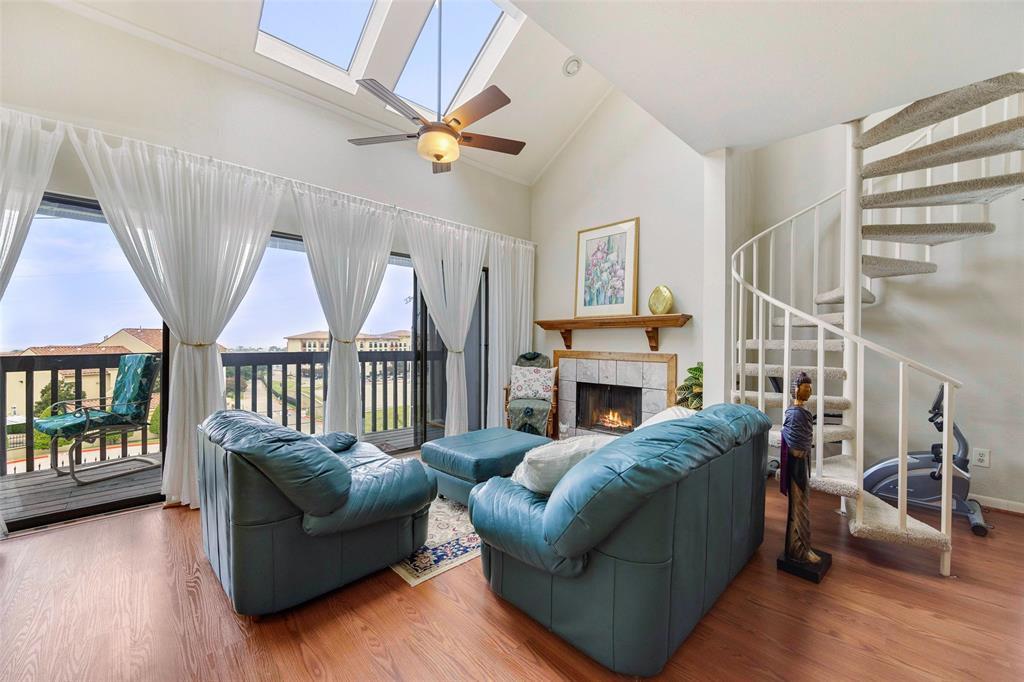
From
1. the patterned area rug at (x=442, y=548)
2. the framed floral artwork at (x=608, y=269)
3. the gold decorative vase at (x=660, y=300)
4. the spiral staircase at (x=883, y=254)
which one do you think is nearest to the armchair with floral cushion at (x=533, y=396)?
the framed floral artwork at (x=608, y=269)

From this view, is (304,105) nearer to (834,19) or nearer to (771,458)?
(834,19)

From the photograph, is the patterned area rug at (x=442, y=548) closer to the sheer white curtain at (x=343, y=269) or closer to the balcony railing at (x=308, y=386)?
the sheer white curtain at (x=343, y=269)

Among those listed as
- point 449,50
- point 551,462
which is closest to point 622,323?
point 551,462

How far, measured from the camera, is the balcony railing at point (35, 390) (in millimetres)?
2561

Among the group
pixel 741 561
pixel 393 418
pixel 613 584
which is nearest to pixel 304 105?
pixel 393 418

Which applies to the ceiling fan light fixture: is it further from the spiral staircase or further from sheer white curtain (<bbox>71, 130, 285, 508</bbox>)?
the spiral staircase

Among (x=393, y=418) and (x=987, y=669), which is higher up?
(x=393, y=418)

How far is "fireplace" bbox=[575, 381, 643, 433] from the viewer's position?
4.32 metres

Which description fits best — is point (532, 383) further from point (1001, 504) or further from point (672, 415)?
point (1001, 504)

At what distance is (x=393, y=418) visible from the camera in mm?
4410

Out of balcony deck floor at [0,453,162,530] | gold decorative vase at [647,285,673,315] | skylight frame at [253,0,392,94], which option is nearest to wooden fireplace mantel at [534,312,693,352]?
gold decorative vase at [647,285,673,315]

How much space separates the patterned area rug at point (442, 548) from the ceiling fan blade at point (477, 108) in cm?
231

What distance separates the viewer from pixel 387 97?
216 cm

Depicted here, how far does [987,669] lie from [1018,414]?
232cm
